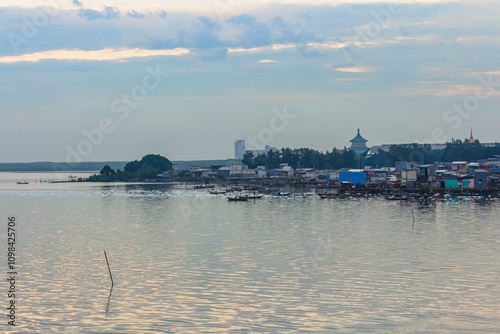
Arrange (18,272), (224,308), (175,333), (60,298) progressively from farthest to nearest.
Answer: (18,272) < (60,298) < (224,308) < (175,333)

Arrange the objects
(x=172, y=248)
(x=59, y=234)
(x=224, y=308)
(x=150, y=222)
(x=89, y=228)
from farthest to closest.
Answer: (x=150, y=222) < (x=89, y=228) < (x=59, y=234) < (x=172, y=248) < (x=224, y=308)

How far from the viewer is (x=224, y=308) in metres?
26.2

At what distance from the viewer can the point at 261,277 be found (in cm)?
3250

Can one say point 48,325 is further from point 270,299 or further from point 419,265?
point 419,265

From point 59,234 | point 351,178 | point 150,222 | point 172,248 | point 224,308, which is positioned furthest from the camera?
point 351,178

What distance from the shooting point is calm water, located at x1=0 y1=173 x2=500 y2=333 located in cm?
2433

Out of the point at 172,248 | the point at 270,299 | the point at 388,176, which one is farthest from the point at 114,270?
the point at 388,176

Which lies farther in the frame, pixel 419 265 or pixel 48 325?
pixel 419 265

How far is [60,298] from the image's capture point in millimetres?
28203

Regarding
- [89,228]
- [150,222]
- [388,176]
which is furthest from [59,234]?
[388,176]

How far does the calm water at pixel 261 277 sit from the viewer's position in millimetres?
24328

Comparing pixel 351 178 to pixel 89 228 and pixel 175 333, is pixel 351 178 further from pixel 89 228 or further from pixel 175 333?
pixel 175 333

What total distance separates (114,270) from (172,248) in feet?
29.6

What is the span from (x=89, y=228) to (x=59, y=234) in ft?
17.4
